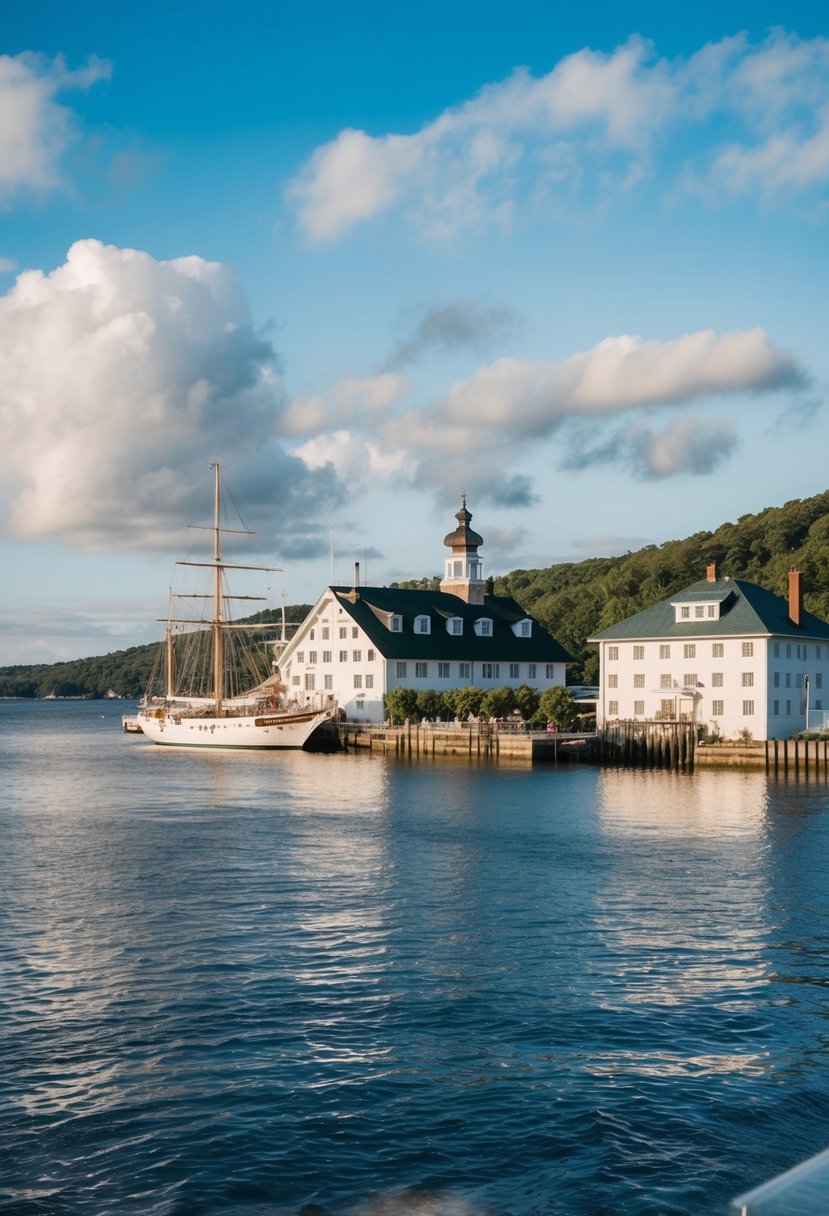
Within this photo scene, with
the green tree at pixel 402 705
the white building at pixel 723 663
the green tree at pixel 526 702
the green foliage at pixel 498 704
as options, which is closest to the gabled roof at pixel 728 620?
the white building at pixel 723 663

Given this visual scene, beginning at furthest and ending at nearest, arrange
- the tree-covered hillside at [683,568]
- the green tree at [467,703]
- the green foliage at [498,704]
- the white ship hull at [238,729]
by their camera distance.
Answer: the tree-covered hillside at [683,568] → the white ship hull at [238,729] → the green tree at [467,703] → the green foliage at [498,704]

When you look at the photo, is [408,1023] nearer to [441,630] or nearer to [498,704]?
[498,704]

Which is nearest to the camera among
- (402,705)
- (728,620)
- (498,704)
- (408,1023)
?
(408,1023)

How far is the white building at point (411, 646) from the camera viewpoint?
96.9 meters

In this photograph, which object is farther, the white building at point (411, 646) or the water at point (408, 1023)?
the white building at point (411, 646)

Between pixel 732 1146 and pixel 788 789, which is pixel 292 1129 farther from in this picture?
pixel 788 789

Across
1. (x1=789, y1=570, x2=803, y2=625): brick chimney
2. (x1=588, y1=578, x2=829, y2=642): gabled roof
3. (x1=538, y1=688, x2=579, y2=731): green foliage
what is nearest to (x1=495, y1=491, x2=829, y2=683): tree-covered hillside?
(x1=538, y1=688, x2=579, y2=731): green foliage

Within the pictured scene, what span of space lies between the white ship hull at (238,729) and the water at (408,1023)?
169 feet

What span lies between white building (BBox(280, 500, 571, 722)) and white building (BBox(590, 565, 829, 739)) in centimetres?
1683

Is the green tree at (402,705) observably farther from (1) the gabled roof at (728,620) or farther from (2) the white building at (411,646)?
(1) the gabled roof at (728,620)

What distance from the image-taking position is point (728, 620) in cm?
7944

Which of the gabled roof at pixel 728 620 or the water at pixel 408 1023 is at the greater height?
the gabled roof at pixel 728 620

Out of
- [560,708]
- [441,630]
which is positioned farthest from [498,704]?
[441,630]

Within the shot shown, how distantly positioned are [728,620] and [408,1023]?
62.4 m
